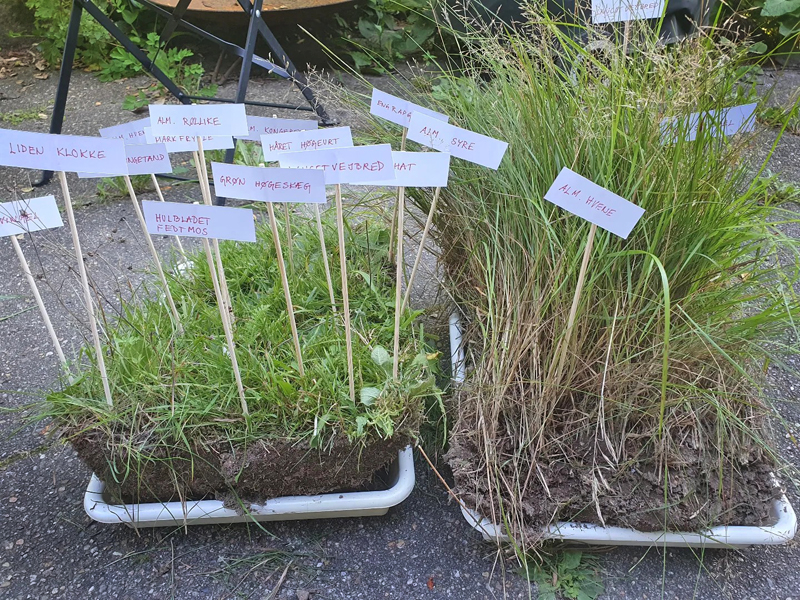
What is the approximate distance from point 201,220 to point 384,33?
2.77 metres

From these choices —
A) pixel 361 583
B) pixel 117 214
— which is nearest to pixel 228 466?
pixel 361 583

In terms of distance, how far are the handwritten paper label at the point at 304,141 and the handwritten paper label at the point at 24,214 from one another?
0.41 meters

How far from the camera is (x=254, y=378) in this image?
1304mm

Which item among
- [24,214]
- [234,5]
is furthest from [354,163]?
[234,5]

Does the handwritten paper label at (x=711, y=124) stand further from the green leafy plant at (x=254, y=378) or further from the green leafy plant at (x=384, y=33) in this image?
the green leafy plant at (x=384, y=33)

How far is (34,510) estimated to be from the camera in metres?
1.39

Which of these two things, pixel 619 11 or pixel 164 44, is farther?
pixel 164 44

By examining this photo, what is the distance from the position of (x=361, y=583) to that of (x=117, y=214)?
1826 mm

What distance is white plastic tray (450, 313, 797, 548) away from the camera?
120 centimetres

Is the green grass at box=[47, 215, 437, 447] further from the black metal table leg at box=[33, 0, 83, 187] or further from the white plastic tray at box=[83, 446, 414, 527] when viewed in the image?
the black metal table leg at box=[33, 0, 83, 187]

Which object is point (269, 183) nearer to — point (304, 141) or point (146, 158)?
point (304, 141)

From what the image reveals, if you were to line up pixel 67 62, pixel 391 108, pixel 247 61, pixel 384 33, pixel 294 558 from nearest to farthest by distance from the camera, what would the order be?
pixel 294 558
pixel 391 108
pixel 247 61
pixel 67 62
pixel 384 33

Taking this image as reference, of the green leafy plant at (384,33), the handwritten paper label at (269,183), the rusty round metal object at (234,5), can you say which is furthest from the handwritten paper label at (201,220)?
the green leafy plant at (384,33)

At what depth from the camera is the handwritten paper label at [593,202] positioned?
3.46 ft
